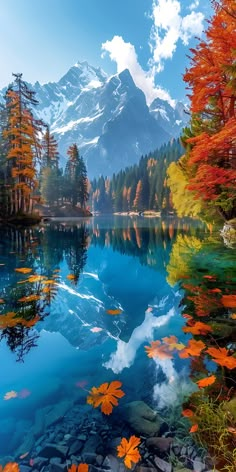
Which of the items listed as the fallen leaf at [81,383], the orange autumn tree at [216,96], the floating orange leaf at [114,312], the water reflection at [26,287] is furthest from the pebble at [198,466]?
the orange autumn tree at [216,96]

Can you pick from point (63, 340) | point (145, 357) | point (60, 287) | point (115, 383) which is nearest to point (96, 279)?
point (60, 287)

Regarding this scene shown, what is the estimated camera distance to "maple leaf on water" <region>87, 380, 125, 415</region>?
7.87 feet

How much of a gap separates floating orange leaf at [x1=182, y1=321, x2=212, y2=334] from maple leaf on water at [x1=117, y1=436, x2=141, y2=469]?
1852 mm

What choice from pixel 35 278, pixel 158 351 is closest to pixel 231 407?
pixel 158 351

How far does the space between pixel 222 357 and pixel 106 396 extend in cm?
136

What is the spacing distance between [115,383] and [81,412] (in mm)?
533

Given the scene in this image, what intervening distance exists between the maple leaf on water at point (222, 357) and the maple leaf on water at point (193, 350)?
0.43 feet

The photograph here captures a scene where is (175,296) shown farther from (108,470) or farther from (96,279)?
(108,470)

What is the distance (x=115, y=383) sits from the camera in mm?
2740

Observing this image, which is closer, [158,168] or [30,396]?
[30,396]

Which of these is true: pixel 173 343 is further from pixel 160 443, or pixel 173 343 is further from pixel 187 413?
pixel 160 443

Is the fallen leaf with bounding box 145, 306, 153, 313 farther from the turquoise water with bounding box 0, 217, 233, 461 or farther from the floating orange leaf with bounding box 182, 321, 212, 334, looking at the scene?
the floating orange leaf with bounding box 182, 321, 212, 334

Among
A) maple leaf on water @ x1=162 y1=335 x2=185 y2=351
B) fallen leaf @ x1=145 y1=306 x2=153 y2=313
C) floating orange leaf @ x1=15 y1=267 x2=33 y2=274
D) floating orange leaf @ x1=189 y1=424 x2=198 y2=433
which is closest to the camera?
floating orange leaf @ x1=189 y1=424 x2=198 y2=433

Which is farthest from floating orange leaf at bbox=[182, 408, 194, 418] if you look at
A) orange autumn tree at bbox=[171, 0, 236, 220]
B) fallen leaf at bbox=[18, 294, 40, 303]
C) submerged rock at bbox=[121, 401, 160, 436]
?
orange autumn tree at bbox=[171, 0, 236, 220]
